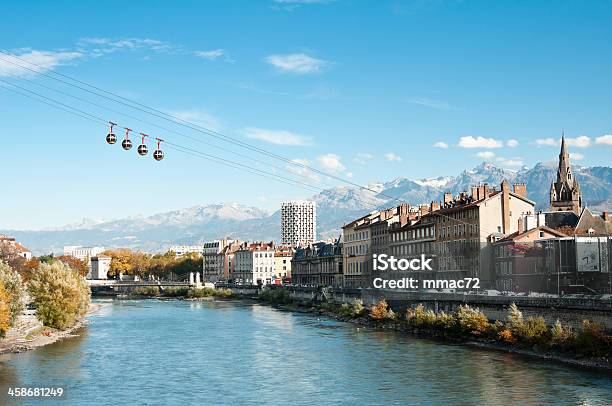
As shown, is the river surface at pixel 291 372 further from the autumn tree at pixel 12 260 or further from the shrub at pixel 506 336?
the autumn tree at pixel 12 260

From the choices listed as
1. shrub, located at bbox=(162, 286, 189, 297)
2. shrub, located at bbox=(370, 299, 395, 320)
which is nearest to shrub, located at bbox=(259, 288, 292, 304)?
shrub, located at bbox=(162, 286, 189, 297)

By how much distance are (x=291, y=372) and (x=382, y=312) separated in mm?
34688

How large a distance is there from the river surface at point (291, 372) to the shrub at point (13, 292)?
562cm

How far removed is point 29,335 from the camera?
71500 mm

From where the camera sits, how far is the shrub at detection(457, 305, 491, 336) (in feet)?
218

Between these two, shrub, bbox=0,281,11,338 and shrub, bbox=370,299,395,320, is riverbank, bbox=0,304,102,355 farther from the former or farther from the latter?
shrub, bbox=370,299,395,320

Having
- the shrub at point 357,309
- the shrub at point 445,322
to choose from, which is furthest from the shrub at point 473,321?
the shrub at point 357,309

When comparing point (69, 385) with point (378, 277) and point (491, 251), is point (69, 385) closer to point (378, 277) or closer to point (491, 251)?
point (491, 251)

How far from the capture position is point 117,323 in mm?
99438

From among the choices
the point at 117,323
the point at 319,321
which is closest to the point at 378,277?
the point at 319,321

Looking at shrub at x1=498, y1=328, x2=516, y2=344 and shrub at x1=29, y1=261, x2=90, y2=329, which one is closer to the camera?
shrub at x1=498, y1=328, x2=516, y2=344

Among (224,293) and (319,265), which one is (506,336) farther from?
(224,293)

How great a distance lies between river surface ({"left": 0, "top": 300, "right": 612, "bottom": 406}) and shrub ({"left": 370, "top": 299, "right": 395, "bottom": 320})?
6.38 m

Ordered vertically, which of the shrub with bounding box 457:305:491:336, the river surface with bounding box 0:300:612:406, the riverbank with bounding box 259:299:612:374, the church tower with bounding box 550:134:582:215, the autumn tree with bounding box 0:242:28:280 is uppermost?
the church tower with bounding box 550:134:582:215
